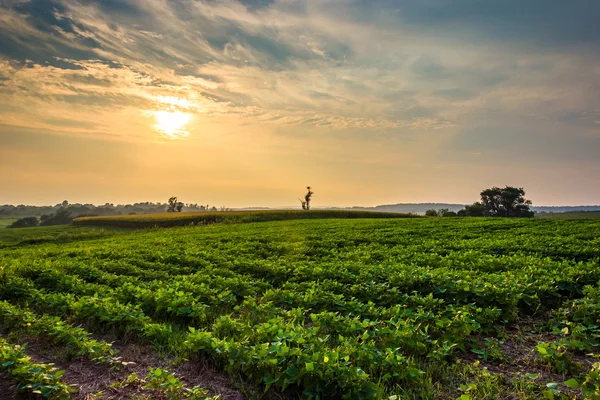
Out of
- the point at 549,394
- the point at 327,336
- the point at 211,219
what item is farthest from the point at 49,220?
the point at 549,394

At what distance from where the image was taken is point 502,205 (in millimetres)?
114312

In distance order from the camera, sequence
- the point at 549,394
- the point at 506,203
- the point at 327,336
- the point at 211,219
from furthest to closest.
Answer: the point at 506,203 < the point at 211,219 < the point at 327,336 < the point at 549,394

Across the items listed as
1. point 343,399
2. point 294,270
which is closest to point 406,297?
point 343,399

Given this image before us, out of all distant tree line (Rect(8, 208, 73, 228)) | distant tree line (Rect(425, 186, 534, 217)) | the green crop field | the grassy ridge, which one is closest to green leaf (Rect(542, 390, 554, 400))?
the green crop field

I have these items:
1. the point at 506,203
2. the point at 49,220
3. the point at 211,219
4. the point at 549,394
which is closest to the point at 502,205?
the point at 506,203

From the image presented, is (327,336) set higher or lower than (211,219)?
lower

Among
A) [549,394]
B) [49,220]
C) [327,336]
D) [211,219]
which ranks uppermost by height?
[211,219]

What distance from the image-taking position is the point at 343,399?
5.04 m

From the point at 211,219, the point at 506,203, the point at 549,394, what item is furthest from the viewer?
the point at 506,203

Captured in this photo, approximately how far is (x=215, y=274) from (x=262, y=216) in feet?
183

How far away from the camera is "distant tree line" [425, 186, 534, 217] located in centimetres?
11156

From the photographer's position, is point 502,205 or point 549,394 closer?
point 549,394

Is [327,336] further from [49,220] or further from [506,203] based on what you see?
[49,220]

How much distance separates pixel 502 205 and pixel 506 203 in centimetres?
150
